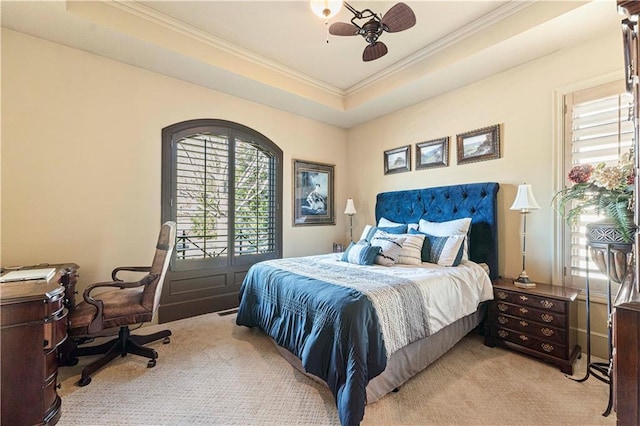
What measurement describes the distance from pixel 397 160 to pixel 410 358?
2.91 m

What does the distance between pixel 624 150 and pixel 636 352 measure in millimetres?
2457

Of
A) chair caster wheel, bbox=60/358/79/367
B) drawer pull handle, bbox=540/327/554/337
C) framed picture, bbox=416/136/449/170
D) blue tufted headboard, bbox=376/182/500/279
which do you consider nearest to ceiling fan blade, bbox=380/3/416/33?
framed picture, bbox=416/136/449/170

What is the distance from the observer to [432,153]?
3.67m

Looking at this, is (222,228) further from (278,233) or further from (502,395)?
(502,395)

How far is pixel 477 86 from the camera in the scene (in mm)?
3230

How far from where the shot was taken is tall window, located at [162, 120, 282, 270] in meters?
3.27

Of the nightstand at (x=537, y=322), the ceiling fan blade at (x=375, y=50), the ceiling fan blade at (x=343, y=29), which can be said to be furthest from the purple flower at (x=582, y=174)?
the ceiling fan blade at (x=343, y=29)

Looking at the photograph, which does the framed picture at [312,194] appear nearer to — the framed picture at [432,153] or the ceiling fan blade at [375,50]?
the framed picture at [432,153]

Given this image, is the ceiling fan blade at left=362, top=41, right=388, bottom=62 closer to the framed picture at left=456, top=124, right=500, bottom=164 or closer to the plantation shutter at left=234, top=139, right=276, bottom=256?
the framed picture at left=456, top=124, right=500, bottom=164

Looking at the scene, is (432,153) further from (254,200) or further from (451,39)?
(254,200)

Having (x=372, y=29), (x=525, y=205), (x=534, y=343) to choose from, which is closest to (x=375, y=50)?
(x=372, y=29)

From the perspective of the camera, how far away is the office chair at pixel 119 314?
6.61 ft

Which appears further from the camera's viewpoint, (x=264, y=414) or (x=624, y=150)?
(x=624, y=150)

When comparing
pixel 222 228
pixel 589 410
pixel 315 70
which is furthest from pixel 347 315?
pixel 315 70
